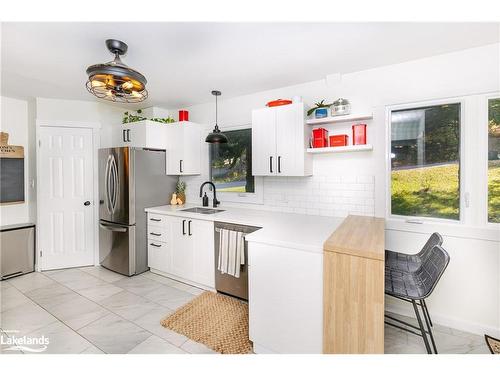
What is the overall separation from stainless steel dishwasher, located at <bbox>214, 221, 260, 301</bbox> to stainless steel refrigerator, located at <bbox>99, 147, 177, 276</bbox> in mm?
1273

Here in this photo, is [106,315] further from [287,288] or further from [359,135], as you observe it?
[359,135]

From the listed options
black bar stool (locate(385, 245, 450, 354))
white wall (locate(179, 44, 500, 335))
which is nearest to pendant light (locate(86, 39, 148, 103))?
white wall (locate(179, 44, 500, 335))

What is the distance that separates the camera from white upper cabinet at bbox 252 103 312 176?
8.70 feet

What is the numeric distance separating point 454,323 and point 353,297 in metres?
1.52

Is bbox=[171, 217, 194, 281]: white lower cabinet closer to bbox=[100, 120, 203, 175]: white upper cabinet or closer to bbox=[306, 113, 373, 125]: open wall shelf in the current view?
bbox=[100, 120, 203, 175]: white upper cabinet

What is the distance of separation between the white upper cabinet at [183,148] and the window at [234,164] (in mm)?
255

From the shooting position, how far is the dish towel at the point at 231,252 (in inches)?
99.3

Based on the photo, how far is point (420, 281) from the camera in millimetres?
1717

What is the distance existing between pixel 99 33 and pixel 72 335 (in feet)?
8.19

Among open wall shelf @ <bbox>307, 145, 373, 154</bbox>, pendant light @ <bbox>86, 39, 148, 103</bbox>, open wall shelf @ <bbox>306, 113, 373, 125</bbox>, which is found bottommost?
open wall shelf @ <bbox>307, 145, 373, 154</bbox>

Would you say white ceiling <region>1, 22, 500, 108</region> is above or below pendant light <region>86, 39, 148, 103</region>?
above

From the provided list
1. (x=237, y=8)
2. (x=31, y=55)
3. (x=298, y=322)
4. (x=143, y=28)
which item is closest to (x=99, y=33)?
(x=143, y=28)

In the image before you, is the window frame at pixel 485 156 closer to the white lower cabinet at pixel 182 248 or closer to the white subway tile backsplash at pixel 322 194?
the white subway tile backsplash at pixel 322 194

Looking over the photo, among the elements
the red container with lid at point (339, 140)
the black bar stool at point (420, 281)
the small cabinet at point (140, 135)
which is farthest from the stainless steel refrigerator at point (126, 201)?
the black bar stool at point (420, 281)
